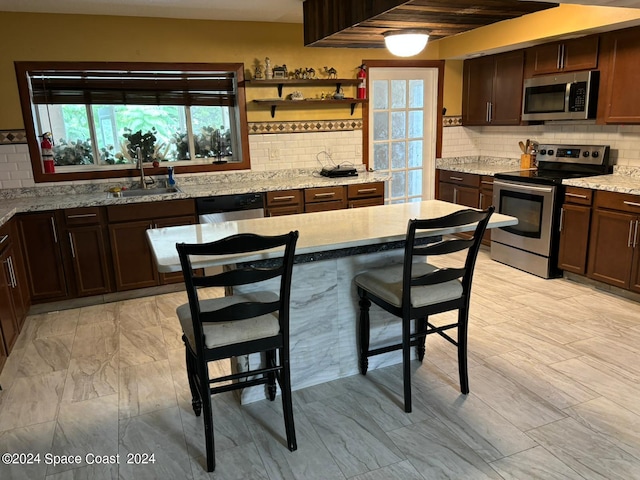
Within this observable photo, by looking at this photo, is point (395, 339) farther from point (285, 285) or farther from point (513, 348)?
point (285, 285)

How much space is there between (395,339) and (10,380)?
235 centimetres

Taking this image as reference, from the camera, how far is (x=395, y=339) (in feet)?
9.39

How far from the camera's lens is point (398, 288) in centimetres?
234

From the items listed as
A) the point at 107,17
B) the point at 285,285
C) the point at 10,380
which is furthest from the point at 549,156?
the point at 10,380

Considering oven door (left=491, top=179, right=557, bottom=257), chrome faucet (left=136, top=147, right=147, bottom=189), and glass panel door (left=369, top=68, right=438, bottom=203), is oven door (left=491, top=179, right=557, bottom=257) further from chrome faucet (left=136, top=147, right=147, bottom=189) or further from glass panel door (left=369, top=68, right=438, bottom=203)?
chrome faucet (left=136, top=147, right=147, bottom=189)

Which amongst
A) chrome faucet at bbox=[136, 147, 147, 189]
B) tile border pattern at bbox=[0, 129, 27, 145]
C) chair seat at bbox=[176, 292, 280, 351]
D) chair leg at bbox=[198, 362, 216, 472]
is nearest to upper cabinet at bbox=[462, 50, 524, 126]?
chrome faucet at bbox=[136, 147, 147, 189]

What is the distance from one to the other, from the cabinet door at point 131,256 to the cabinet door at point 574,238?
3619 millimetres

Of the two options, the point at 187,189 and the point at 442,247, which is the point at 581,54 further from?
the point at 187,189

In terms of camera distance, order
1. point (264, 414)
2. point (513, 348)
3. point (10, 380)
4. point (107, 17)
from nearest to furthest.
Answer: point (264, 414) < point (10, 380) < point (513, 348) < point (107, 17)

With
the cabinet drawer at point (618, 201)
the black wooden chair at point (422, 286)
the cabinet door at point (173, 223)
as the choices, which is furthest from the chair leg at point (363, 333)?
the cabinet drawer at point (618, 201)

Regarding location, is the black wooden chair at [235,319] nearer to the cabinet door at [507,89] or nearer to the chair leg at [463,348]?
the chair leg at [463,348]

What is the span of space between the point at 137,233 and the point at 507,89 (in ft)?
13.1

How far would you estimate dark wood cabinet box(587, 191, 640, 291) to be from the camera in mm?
3611

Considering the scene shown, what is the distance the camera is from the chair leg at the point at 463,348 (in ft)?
8.07
